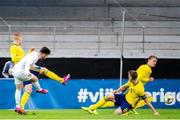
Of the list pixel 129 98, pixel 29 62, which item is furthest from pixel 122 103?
pixel 29 62

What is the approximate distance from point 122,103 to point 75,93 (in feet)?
13.5

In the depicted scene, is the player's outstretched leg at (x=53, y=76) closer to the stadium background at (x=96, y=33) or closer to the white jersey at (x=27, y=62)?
the white jersey at (x=27, y=62)

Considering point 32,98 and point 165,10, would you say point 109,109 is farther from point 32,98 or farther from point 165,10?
point 165,10

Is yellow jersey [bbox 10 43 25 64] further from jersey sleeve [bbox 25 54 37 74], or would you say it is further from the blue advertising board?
the blue advertising board

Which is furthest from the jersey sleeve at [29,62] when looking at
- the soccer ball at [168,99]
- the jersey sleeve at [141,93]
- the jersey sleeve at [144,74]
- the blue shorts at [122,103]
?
the soccer ball at [168,99]

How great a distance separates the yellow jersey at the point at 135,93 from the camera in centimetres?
1566

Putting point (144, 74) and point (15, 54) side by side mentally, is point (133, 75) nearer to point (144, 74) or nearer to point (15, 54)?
point (144, 74)

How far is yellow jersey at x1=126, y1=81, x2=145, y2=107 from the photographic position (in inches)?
617

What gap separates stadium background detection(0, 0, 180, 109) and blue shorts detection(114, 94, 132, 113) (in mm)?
5711

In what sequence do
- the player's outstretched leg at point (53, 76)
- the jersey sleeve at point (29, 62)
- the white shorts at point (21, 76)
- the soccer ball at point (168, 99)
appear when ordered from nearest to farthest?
1. the jersey sleeve at point (29, 62)
2. the white shorts at point (21, 76)
3. the player's outstretched leg at point (53, 76)
4. the soccer ball at point (168, 99)

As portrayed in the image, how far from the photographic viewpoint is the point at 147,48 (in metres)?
24.4

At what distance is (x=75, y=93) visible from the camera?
64.1ft

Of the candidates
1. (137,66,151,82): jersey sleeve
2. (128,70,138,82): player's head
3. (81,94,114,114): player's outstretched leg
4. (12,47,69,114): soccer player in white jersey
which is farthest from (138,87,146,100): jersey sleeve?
(12,47,69,114): soccer player in white jersey

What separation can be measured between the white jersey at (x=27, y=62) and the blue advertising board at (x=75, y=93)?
385 cm
